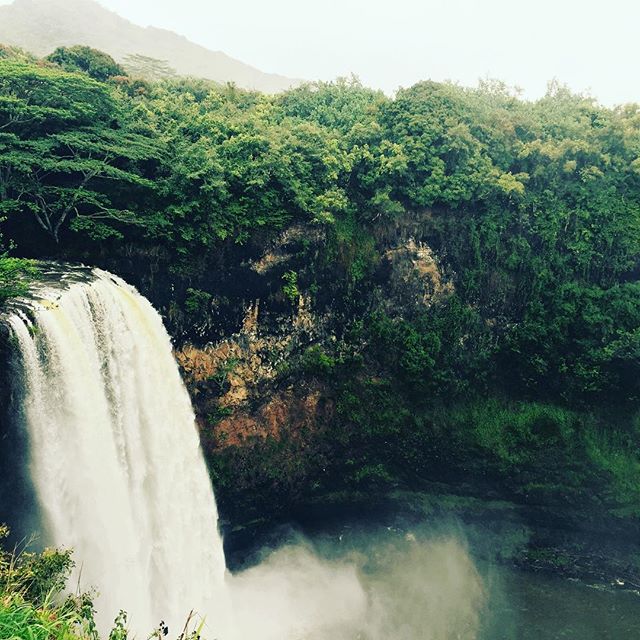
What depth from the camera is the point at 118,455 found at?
9.87 meters

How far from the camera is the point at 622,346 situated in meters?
14.8

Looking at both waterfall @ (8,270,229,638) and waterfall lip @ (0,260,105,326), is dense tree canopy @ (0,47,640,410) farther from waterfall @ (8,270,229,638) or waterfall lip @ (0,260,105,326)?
waterfall @ (8,270,229,638)

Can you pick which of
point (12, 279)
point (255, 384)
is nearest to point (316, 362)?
point (255, 384)

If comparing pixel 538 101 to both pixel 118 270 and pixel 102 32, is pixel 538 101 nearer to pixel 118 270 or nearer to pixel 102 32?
pixel 118 270

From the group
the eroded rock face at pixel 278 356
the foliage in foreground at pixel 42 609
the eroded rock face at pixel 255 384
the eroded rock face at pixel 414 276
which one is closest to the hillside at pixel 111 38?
the eroded rock face at pixel 414 276

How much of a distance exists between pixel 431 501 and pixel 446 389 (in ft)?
11.3

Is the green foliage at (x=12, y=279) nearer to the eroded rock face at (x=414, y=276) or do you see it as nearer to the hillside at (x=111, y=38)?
the eroded rock face at (x=414, y=276)

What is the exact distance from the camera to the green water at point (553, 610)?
42.5 ft

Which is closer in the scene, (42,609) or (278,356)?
(42,609)

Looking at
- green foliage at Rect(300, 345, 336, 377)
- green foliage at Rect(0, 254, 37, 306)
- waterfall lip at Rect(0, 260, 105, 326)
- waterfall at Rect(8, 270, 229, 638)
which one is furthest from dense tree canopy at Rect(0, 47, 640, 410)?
waterfall at Rect(8, 270, 229, 638)

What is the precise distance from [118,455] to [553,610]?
38.1 feet

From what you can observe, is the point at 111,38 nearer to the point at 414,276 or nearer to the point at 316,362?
the point at 414,276

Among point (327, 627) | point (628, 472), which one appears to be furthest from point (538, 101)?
point (327, 627)

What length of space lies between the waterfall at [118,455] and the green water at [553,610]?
7.04 metres
